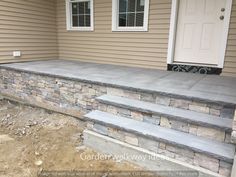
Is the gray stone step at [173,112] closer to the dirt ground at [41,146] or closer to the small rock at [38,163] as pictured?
the dirt ground at [41,146]

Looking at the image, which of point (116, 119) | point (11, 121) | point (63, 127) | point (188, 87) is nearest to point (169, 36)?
point (188, 87)

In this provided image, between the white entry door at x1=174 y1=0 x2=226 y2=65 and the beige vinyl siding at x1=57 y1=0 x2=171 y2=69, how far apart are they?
11.1 inches

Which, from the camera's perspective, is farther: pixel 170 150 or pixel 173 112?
pixel 173 112

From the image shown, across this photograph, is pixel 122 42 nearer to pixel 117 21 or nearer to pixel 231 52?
pixel 117 21

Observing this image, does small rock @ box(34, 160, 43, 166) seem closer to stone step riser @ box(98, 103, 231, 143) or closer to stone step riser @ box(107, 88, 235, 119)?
stone step riser @ box(98, 103, 231, 143)

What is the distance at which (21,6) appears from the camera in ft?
15.6

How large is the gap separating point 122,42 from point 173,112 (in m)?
2.73

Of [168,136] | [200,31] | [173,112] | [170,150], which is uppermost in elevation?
[200,31]

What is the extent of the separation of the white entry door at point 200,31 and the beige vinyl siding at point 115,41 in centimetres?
28

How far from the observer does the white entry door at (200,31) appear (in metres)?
3.71

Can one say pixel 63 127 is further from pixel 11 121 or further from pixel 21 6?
pixel 21 6

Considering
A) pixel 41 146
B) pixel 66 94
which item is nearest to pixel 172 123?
pixel 41 146

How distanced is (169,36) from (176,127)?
2.36 m

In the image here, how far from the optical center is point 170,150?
2119 millimetres
